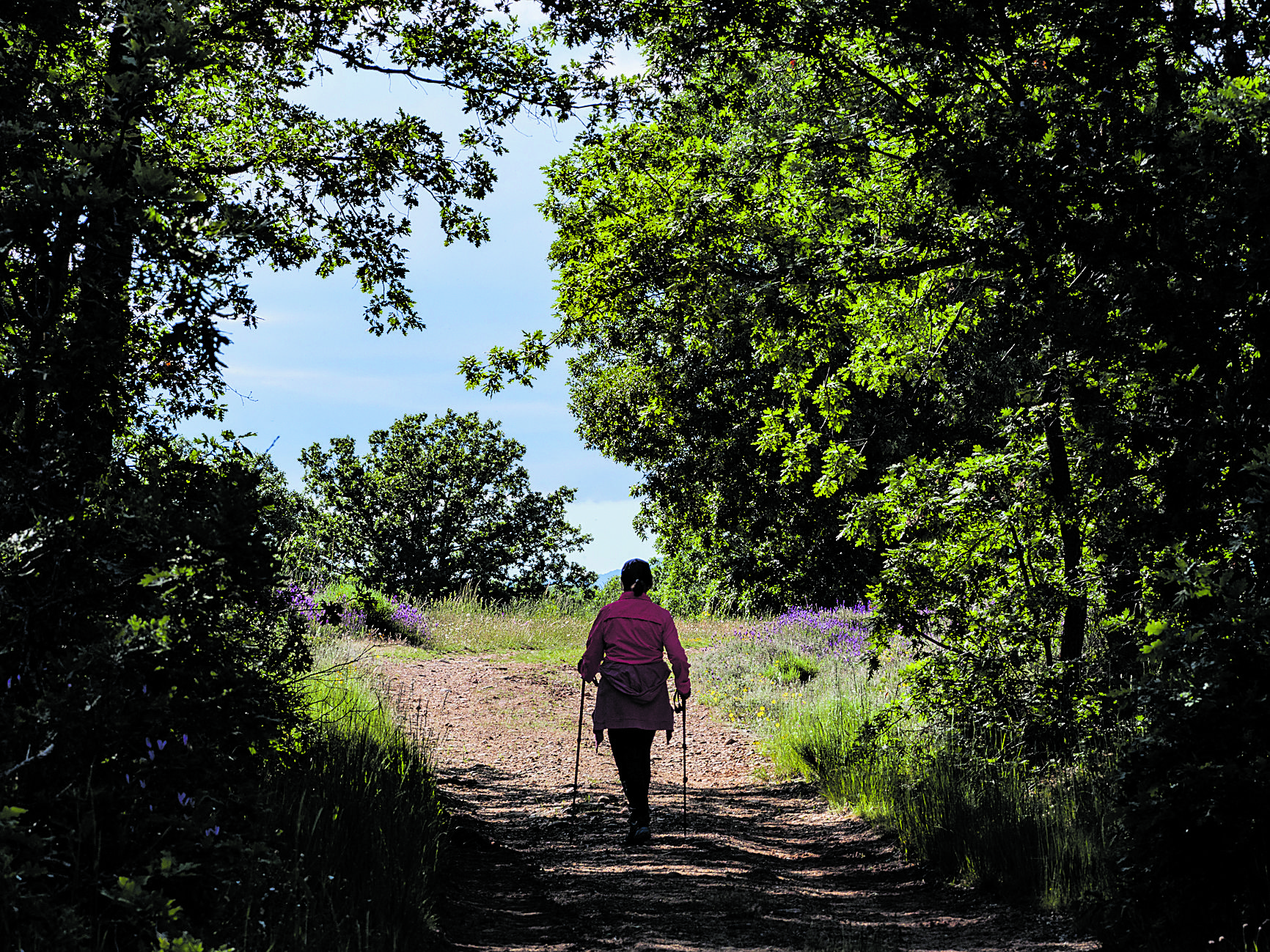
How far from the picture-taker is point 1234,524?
4.52 metres

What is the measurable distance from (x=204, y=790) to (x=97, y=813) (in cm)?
33

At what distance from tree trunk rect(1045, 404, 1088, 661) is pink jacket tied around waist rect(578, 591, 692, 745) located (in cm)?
300

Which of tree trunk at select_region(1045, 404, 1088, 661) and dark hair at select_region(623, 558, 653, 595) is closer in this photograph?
tree trunk at select_region(1045, 404, 1088, 661)

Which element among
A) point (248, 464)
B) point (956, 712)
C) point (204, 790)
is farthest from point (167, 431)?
point (956, 712)

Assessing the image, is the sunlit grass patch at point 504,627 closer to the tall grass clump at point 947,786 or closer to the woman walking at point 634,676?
the tall grass clump at point 947,786

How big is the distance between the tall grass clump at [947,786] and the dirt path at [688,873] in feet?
0.70

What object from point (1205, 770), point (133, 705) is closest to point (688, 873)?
point (1205, 770)

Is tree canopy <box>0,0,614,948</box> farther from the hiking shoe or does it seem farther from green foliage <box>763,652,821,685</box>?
green foliage <box>763,652,821,685</box>

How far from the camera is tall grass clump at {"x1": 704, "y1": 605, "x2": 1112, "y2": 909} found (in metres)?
5.52

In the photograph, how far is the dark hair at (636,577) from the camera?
25.3 ft

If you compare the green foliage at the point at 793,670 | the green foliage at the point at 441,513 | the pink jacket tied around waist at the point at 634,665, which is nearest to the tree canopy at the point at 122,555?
the pink jacket tied around waist at the point at 634,665

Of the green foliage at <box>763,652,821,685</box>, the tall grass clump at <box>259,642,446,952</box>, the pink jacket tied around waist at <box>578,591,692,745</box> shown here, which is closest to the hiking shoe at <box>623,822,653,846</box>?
the pink jacket tied around waist at <box>578,591,692,745</box>

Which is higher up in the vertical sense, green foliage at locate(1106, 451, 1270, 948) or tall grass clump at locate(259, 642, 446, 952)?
green foliage at locate(1106, 451, 1270, 948)

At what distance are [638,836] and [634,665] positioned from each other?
1.32 m
